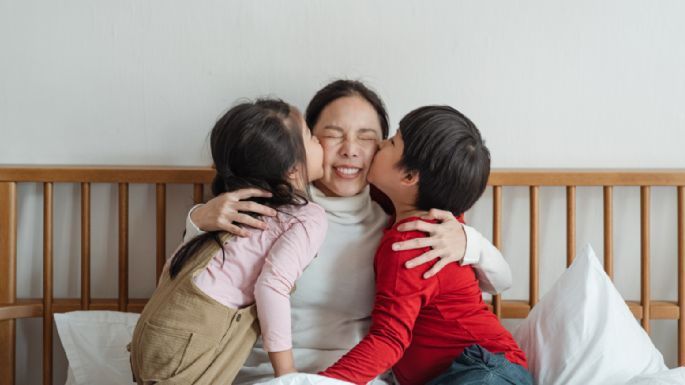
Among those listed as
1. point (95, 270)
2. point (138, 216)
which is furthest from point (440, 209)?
point (95, 270)

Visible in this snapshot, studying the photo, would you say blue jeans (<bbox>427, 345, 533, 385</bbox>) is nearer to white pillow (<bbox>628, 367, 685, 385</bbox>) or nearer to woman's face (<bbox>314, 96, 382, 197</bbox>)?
white pillow (<bbox>628, 367, 685, 385</bbox>)

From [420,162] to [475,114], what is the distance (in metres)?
0.40

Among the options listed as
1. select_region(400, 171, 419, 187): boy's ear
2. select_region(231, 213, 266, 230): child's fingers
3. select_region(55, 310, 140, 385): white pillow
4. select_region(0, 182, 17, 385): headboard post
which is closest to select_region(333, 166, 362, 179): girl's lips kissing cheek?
select_region(400, 171, 419, 187): boy's ear

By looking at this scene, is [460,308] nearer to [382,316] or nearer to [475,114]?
[382,316]

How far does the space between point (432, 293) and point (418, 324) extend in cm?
8

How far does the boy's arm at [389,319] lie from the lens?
1.11 m

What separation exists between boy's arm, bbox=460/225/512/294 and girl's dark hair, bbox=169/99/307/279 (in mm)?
296

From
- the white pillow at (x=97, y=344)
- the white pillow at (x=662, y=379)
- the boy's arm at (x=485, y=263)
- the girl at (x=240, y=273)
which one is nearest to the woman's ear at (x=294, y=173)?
the girl at (x=240, y=273)

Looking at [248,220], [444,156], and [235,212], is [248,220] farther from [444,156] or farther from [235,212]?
[444,156]

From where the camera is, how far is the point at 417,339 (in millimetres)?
1231

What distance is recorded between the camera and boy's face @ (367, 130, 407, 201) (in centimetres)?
123

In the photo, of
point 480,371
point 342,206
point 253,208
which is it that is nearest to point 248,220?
point 253,208

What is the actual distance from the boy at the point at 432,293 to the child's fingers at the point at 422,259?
0.04 feet

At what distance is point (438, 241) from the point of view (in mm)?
1175
